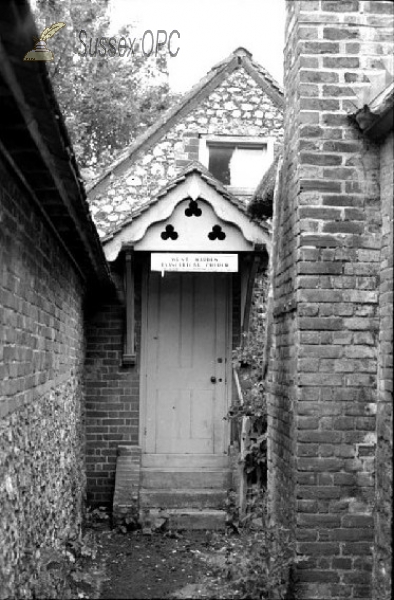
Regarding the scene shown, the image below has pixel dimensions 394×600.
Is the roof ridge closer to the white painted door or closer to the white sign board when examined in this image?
the white sign board

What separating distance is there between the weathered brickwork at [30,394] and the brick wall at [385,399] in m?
2.05

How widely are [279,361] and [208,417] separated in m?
4.54

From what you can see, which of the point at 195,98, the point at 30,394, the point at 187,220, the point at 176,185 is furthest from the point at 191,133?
the point at 30,394

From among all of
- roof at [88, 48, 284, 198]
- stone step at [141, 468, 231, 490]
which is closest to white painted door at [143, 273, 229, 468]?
stone step at [141, 468, 231, 490]

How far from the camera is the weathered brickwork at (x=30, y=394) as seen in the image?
3367mm

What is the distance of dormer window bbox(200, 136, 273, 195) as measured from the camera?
34.4 feet

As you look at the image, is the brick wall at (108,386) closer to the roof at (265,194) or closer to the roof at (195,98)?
the roof at (195,98)

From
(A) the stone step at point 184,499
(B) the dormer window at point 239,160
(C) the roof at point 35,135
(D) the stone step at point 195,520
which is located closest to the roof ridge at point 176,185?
(B) the dormer window at point 239,160

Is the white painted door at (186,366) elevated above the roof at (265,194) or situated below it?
below

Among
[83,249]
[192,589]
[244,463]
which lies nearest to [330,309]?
[83,249]

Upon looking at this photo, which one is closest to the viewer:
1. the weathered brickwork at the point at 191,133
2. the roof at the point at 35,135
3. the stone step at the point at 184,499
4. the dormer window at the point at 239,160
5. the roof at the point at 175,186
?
the roof at the point at 35,135

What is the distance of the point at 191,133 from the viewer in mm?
10359

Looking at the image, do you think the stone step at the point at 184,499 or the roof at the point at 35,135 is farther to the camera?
the stone step at the point at 184,499

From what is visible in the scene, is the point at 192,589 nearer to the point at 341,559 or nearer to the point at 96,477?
the point at 341,559
